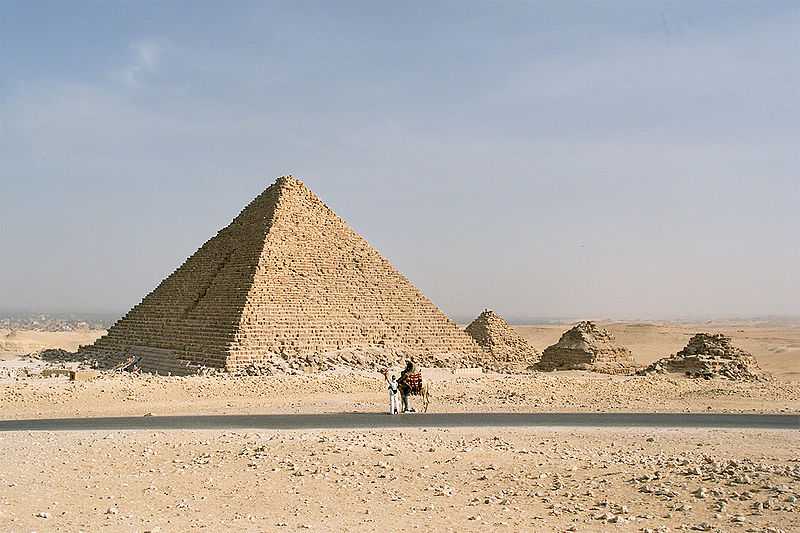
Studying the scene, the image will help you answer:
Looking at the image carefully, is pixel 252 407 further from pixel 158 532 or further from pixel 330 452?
pixel 158 532

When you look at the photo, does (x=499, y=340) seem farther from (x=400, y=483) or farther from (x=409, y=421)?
(x=400, y=483)

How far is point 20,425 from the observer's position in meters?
14.9

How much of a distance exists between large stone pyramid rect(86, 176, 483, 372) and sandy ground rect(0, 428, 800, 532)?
1664cm

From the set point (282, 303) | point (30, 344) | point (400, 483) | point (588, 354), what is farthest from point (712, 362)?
point (30, 344)

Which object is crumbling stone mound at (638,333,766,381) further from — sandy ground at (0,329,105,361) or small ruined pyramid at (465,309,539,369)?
sandy ground at (0,329,105,361)

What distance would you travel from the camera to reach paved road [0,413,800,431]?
13938 mm

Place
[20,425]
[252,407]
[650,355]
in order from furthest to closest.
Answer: [650,355], [252,407], [20,425]

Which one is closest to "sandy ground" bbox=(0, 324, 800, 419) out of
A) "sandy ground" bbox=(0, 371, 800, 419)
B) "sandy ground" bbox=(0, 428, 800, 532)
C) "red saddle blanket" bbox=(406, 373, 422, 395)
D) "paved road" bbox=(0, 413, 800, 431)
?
"sandy ground" bbox=(0, 371, 800, 419)

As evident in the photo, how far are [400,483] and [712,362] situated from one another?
2122 cm

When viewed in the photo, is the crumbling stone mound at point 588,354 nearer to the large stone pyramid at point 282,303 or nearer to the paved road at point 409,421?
the large stone pyramid at point 282,303

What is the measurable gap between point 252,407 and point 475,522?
11.2 m

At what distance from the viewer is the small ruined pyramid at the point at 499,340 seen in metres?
42.2

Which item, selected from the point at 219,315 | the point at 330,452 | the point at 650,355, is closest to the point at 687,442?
the point at 330,452

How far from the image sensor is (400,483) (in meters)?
9.02
